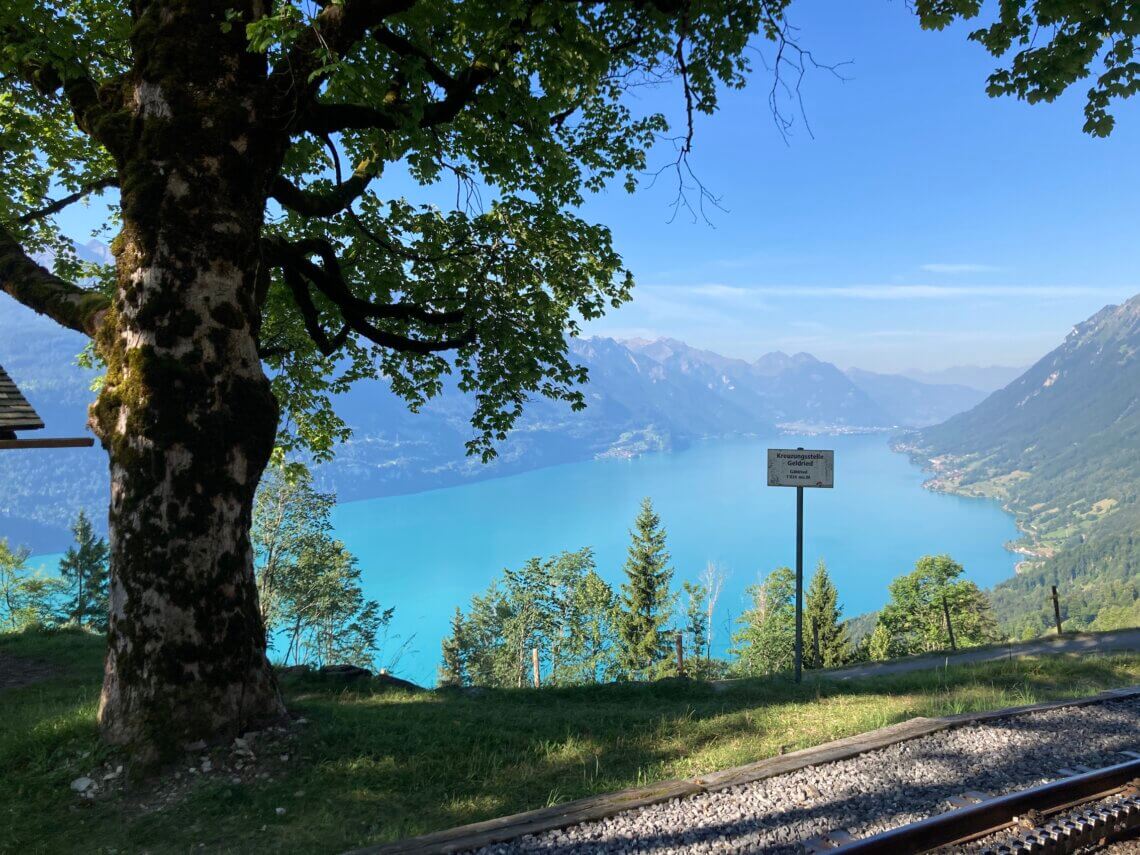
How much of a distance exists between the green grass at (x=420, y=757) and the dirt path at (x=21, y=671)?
150 centimetres

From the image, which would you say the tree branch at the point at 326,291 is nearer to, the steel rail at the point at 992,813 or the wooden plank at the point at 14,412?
the wooden plank at the point at 14,412

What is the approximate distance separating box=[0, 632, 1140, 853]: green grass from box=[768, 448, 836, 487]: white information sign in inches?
101

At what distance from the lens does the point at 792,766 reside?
386 centimetres

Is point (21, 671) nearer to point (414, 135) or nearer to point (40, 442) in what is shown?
point (40, 442)

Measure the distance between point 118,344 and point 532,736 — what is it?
183 inches

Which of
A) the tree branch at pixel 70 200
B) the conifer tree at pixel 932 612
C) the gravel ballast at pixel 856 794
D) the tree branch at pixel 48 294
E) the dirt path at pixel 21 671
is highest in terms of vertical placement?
the tree branch at pixel 70 200

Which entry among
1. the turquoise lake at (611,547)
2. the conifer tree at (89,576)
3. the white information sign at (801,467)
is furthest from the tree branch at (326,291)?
the turquoise lake at (611,547)

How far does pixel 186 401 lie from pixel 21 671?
8012mm

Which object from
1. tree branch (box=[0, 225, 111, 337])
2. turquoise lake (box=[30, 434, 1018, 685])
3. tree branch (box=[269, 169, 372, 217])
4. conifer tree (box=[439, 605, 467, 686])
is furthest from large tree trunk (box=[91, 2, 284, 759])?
turquoise lake (box=[30, 434, 1018, 685])

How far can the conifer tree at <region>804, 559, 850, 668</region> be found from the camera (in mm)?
36500

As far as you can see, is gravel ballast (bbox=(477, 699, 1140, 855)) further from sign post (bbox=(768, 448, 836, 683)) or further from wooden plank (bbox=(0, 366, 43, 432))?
wooden plank (bbox=(0, 366, 43, 432))

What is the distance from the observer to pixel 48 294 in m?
6.09

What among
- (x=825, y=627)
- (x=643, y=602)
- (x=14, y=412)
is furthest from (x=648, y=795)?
(x=825, y=627)

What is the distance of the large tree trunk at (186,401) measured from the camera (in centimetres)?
434
